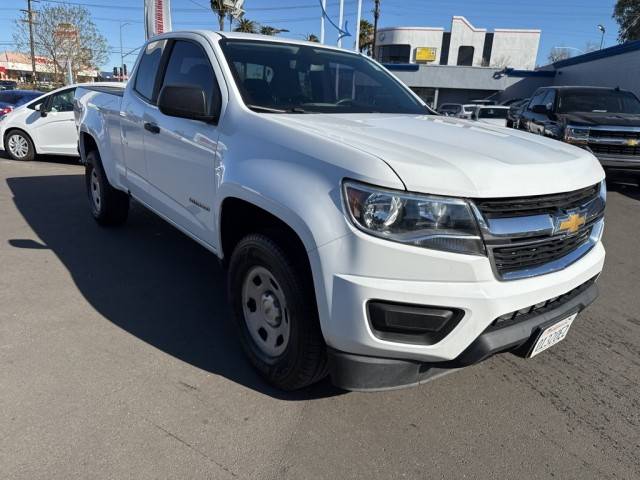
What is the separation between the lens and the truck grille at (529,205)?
195 centimetres

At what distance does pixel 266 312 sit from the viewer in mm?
2535

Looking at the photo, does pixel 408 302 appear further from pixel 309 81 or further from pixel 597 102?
pixel 597 102

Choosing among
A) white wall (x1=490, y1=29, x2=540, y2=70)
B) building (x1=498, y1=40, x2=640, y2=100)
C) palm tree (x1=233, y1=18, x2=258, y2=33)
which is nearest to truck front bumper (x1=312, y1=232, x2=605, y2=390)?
building (x1=498, y1=40, x2=640, y2=100)

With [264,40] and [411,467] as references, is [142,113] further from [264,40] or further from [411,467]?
[411,467]

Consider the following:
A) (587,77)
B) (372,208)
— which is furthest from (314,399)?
(587,77)

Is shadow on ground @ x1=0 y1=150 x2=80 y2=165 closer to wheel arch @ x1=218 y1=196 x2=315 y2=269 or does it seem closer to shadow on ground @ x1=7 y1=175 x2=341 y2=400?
shadow on ground @ x1=7 y1=175 x2=341 y2=400

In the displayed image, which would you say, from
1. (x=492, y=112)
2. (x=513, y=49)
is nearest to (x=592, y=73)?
(x=492, y=112)

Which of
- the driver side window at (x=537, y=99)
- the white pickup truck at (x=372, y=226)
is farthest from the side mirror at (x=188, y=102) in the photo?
the driver side window at (x=537, y=99)

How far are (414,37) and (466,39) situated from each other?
21.0ft

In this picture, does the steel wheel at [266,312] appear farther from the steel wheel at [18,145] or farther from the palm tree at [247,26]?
the palm tree at [247,26]

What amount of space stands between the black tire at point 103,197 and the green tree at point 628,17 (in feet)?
137

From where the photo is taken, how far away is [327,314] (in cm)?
200

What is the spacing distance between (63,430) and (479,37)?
195 ft

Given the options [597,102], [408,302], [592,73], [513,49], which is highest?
[513,49]
